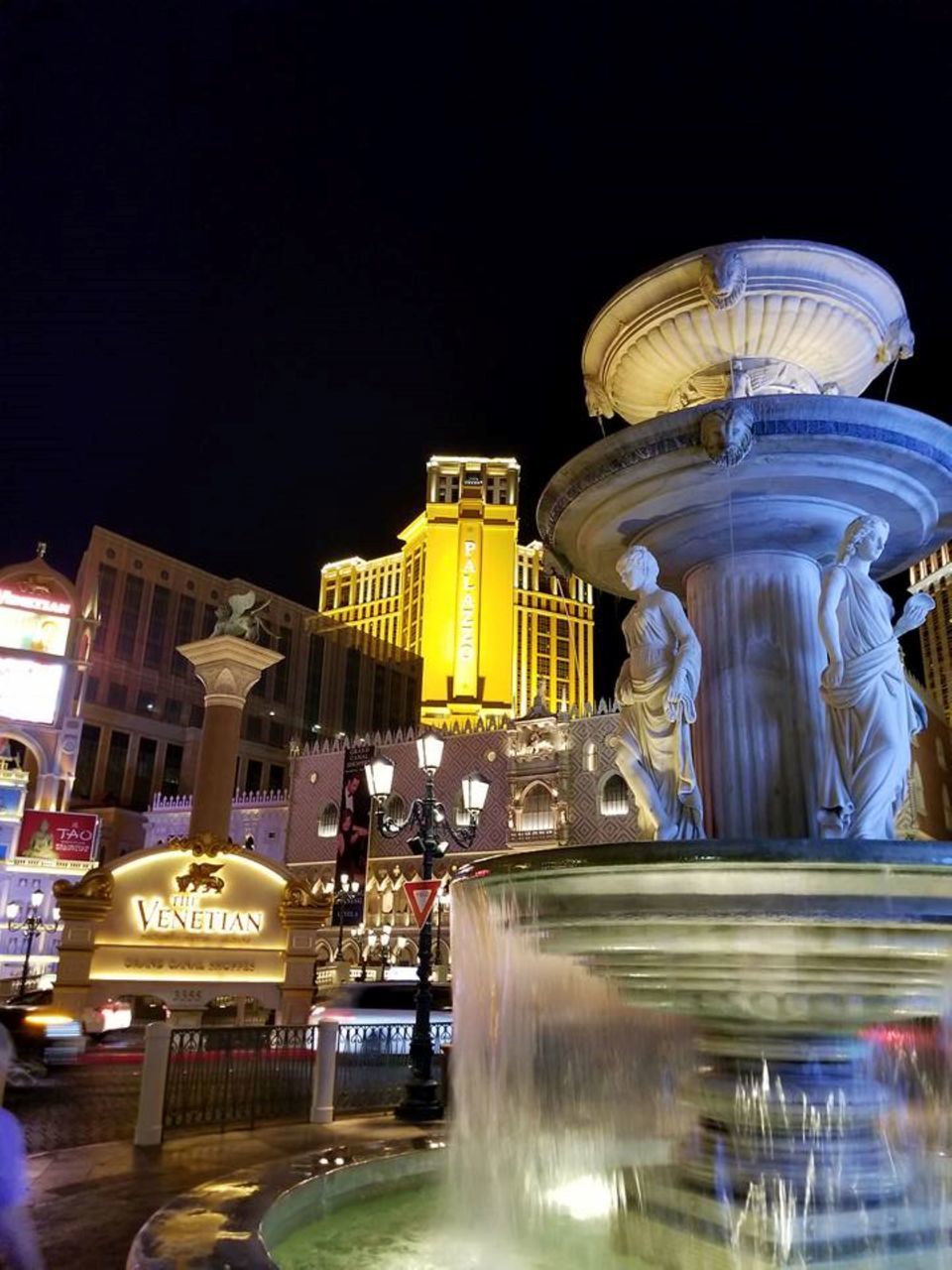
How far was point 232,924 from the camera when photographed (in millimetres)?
15992

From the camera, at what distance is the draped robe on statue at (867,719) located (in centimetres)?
467

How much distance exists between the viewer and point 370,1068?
1141 cm

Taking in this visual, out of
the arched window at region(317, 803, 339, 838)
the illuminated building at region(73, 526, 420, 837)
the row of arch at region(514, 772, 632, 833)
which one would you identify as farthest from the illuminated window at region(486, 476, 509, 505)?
the row of arch at region(514, 772, 632, 833)

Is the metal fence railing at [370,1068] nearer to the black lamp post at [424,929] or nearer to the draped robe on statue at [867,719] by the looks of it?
the black lamp post at [424,929]

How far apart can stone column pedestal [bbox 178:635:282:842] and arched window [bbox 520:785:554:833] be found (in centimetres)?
1513

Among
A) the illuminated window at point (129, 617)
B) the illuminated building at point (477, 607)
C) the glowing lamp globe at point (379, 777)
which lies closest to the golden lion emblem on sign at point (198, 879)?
the glowing lamp globe at point (379, 777)

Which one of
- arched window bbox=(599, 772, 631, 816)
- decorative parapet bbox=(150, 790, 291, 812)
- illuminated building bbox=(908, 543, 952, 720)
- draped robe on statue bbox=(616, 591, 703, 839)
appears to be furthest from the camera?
illuminated building bbox=(908, 543, 952, 720)

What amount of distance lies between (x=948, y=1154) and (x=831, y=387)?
17.9 feet

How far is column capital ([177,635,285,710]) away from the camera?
18438 mm

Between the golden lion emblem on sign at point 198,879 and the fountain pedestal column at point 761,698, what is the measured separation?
1251 cm

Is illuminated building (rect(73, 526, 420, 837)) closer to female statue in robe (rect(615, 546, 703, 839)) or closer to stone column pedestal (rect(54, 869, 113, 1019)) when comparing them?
stone column pedestal (rect(54, 869, 113, 1019))

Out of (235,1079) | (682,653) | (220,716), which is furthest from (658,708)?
(220,716)

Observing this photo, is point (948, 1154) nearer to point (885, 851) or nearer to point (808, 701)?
point (808, 701)

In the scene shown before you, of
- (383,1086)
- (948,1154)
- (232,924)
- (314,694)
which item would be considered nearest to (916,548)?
(948,1154)
